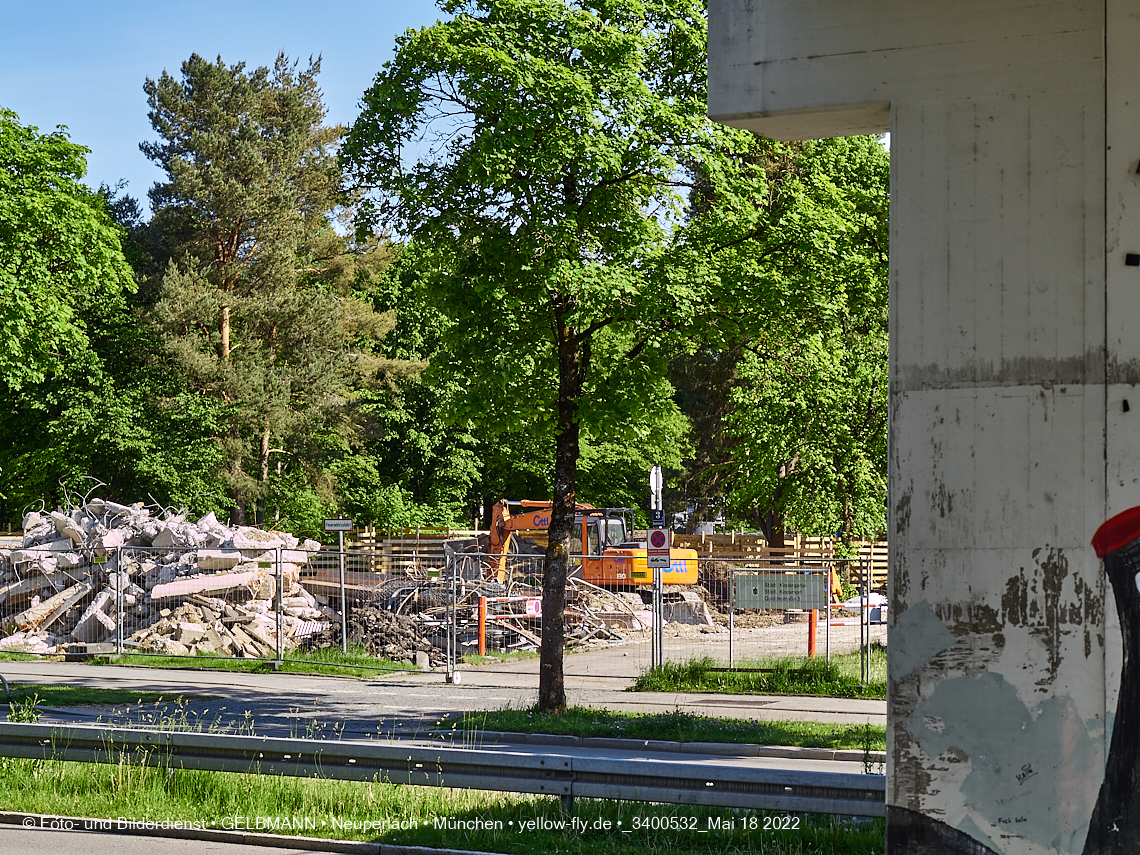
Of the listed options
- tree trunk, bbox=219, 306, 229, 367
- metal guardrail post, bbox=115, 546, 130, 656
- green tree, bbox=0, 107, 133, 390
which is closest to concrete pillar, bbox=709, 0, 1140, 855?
metal guardrail post, bbox=115, 546, 130, 656

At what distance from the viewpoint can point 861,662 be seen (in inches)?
742

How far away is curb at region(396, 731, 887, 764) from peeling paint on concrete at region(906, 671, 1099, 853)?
21.8 feet

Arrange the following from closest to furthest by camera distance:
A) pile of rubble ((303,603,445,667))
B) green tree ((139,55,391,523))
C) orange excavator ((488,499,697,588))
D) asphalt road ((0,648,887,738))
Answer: asphalt road ((0,648,887,738)) < pile of rubble ((303,603,445,667)) < orange excavator ((488,499,697,588)) < green tree ((139,55,391,523))

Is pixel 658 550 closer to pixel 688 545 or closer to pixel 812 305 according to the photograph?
pixel 812 305

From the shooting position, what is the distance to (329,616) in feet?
81.3

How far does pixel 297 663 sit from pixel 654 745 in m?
10.1

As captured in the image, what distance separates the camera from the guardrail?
6.73 meters

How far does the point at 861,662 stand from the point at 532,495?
3568 cm

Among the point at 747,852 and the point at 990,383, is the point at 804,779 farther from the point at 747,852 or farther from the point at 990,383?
the point at 990,383

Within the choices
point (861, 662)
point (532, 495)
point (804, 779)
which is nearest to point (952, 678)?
point (804, 779)

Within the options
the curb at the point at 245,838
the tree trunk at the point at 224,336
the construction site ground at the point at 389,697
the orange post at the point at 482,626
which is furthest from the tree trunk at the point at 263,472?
the curb at the point at 245,838

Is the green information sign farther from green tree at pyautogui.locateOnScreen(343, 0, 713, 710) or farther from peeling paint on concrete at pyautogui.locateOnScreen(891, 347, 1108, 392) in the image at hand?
peeling paint on concrete at pyautogui.locateOnScreen(891, 347, 1108, 392)

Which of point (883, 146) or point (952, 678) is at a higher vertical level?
point (883, 146)

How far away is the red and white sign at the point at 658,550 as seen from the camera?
1911 cm
